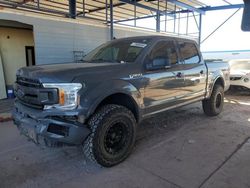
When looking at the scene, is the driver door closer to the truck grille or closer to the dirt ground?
the dirt ground

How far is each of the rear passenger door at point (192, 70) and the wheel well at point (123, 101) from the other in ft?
4.57

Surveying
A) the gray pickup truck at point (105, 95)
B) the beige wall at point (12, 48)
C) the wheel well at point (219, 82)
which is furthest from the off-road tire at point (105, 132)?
the beige wall at point (12, 48)

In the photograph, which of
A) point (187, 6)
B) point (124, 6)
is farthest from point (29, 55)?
point (187, 6)

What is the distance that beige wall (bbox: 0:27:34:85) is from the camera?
8.18 metres

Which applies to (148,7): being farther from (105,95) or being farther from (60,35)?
(105,95)

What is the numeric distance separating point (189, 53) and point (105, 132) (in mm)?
2725

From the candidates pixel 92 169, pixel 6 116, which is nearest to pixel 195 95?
pixel 92 169

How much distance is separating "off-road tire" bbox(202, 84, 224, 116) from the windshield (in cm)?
257

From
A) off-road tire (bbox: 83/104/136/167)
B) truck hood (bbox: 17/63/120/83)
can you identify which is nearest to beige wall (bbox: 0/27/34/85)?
truck hood (bbox: 17/63/120/83)

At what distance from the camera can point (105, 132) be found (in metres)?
3.09

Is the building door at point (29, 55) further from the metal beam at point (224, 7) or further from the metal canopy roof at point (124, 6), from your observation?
the metal beam at point (224, 7)

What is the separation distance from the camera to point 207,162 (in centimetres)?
335

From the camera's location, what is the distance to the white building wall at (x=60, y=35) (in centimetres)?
681

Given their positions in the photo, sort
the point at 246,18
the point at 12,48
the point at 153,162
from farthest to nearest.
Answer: the point at 12,48
the point at 153,162
the point at 246,18
